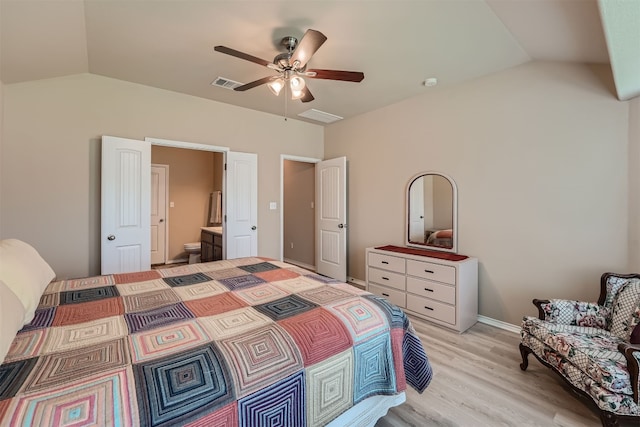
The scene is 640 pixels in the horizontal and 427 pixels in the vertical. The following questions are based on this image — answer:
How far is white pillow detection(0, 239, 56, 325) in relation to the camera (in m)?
1.27

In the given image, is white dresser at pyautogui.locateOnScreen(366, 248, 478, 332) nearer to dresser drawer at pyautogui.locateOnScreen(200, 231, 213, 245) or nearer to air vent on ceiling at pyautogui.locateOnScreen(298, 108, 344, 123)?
air vent on ceiling at pyautogui.locateOnScreen(298, 108, 344, 123)

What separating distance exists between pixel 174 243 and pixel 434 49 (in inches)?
229

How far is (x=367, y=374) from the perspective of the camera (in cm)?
142

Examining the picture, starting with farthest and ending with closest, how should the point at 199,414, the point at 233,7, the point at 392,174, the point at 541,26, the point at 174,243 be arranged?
the point at 174,243
the point at 392,174
the point at 541,26
the point at 233,7
the point at 199,414

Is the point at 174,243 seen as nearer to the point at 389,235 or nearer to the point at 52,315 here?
the point at 389,235

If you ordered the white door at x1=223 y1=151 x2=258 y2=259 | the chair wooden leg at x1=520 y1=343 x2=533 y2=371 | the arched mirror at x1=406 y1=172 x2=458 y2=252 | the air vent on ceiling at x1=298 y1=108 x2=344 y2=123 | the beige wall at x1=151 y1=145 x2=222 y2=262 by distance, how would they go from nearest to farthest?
the chair wooden leg at x1=520 y1=343 x2=533 y2=371 → the arched mirror at x1=406 y1=172 x2=458 y2=252 → the white door at x1=223 y1=151 x2=258 y2=259 → the air vent on ceiling at x1=298 y1=108 x2=344 y2=123 → the beige wall at x1=151 y1=145 x2=222 y2=262

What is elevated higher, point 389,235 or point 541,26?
point 541,26

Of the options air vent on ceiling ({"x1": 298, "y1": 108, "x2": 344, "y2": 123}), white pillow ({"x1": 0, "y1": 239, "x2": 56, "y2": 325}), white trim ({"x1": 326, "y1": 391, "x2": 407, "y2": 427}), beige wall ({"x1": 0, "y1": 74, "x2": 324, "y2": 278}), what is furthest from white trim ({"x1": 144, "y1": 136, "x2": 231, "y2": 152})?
white trim ({"x1": 326, "y1": 391, "x2": 407, "y2": 427})

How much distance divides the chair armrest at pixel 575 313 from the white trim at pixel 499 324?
81cm

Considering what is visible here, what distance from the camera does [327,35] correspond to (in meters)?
2.35

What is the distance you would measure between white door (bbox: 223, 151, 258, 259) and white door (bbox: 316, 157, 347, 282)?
1.15 meters

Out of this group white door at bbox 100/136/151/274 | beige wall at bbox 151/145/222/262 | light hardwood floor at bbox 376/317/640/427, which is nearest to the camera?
light hardwood floor at bbox 376/317/640/427

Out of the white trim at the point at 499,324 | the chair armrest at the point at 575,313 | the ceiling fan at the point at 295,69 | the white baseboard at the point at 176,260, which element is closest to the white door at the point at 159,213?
the white baseboard at the point at 176,260

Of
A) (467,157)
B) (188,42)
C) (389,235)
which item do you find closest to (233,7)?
(188,42)
